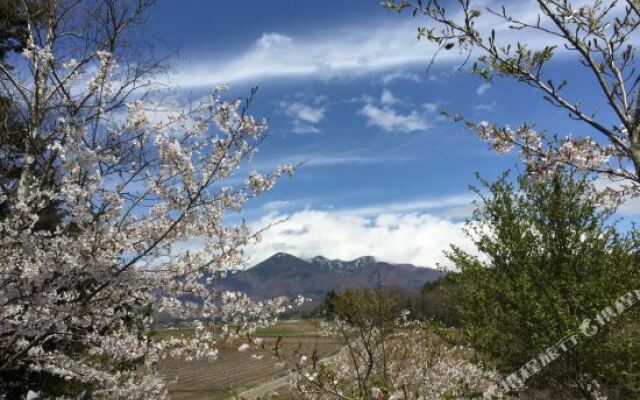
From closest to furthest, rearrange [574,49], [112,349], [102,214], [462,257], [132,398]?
1. [574,49]
2. [102,214]
3. [112,349]
4. [132,398]
5. [462,257]

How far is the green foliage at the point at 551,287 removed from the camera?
34.7 feet

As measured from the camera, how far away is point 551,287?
37.5 feet

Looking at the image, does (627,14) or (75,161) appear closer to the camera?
(627,14)

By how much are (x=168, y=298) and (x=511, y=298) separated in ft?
27.3

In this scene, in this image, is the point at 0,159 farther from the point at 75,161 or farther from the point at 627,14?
the point at 627,14

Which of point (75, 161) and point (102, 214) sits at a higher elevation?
point (75, 161)

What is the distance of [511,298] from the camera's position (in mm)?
11828

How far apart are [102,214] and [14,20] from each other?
→ 8053 mm

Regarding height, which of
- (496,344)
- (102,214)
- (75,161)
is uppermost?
(75,161)

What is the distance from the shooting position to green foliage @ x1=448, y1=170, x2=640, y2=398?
1056 centimetres

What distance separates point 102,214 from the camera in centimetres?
594

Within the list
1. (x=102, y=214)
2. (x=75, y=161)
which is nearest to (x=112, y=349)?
(x=102, y=214)

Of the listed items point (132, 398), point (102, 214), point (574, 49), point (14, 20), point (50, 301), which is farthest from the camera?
point (14, 20)

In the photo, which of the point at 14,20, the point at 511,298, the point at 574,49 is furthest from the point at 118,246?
the point at 511,298
